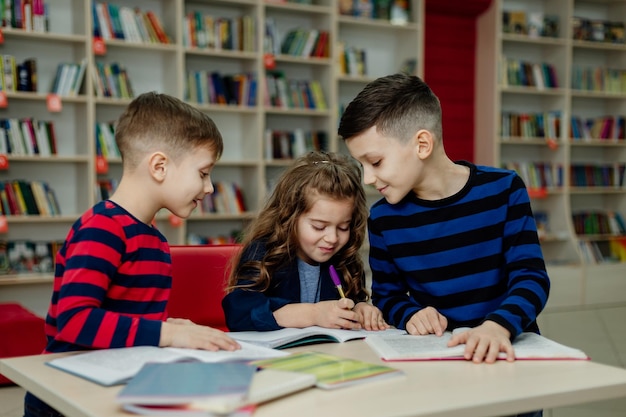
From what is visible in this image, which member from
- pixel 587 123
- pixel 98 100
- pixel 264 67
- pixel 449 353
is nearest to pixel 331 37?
pixel 264 67

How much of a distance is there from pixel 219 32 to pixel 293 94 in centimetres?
68

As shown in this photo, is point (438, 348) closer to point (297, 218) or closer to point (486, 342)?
point (486, 342)

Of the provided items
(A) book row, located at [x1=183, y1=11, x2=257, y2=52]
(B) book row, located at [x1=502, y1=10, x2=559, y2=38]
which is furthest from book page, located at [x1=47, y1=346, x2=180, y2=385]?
(B) book row, located at [x1=502, y1=10, x2=559, y2=38]

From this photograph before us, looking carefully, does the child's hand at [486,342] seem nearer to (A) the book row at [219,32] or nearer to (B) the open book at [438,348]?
(B) the open book at [438,348]

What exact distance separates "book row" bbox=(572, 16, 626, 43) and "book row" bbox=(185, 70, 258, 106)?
298 centimetres

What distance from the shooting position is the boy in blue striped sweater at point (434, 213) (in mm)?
1633

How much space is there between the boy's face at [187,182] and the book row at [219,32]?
358cm

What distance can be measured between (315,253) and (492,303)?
437 millimetres

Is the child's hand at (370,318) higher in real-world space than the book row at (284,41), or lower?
lower

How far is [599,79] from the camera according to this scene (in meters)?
6.48

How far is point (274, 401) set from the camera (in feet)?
3.28

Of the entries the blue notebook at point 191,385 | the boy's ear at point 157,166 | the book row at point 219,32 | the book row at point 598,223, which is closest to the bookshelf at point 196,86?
the book row at point 219,32

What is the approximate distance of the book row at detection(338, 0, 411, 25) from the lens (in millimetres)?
5598

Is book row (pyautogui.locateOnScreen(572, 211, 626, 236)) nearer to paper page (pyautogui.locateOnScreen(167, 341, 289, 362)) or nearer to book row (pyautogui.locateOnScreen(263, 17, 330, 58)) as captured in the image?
book row (pyautogui.locateOnScreen(263, 17, 330, 58))
